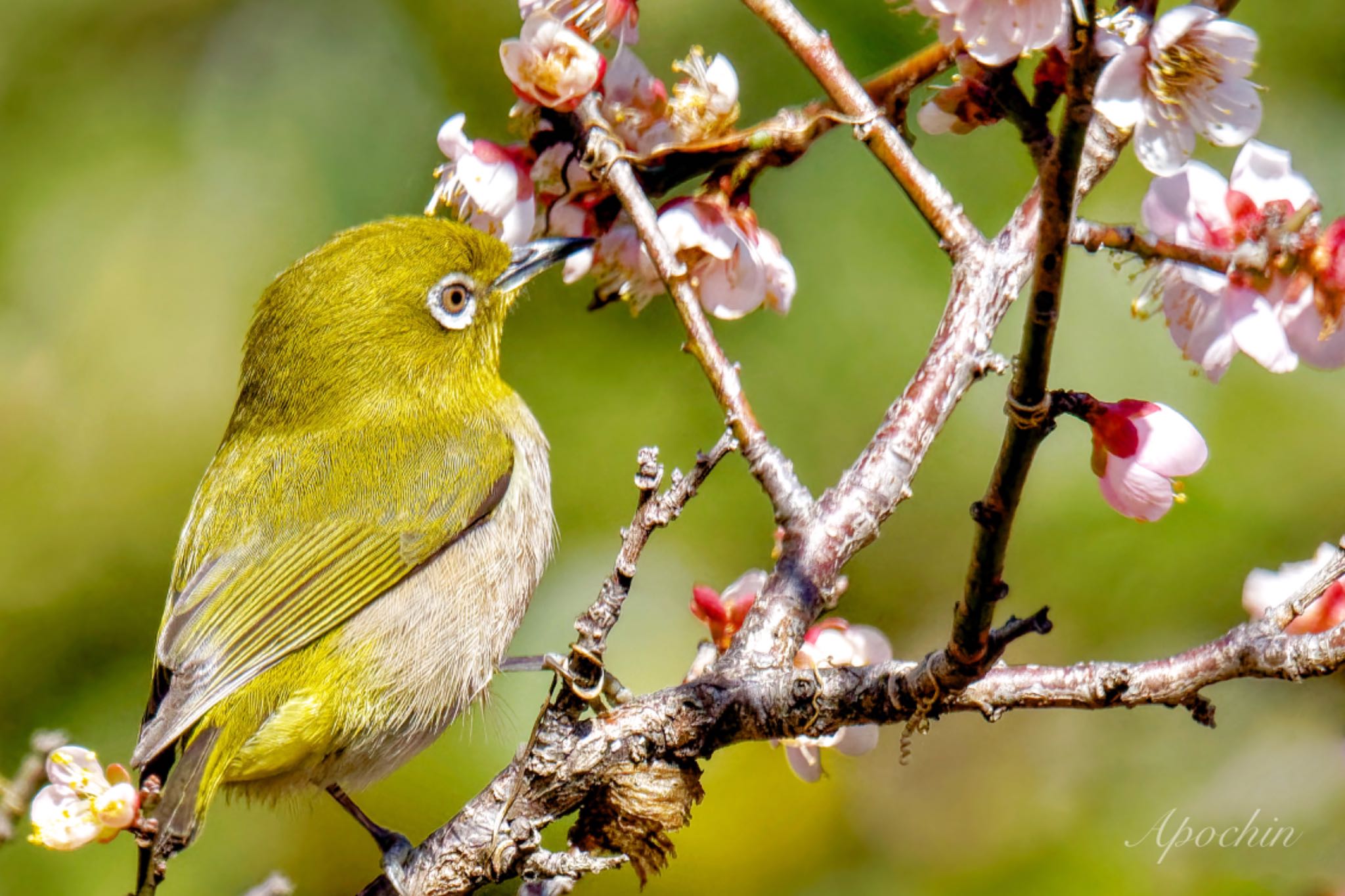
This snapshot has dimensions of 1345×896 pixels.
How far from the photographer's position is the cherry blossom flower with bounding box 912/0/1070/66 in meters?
1.70

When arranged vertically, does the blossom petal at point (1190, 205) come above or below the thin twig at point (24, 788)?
below

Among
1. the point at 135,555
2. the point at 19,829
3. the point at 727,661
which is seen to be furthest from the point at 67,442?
the point at 727,661

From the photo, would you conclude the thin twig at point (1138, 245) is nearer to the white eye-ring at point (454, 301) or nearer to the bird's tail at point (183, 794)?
the bird's tail at point (183, 794)

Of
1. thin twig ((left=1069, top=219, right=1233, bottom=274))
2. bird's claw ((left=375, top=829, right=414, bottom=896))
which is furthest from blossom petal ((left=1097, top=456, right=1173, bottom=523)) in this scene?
bird's claw ((left=375, top=829, right=414, bottom=896))

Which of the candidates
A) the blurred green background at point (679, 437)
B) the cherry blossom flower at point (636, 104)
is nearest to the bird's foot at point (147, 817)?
the blurred green background at point (679, 437)

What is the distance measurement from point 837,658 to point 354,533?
120 cm

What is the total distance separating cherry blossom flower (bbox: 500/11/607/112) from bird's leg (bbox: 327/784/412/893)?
4.05 ft

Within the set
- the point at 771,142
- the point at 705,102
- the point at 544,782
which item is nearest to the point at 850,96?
the point at 771,142

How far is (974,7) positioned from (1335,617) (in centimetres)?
100

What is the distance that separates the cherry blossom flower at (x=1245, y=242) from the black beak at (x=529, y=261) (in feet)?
4.73

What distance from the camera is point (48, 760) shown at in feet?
6.59

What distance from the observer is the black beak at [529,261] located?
10.0 feet

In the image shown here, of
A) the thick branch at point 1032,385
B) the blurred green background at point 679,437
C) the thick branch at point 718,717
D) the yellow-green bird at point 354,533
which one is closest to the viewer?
the thick branch at point 1032,385

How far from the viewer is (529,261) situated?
3.21 meters
